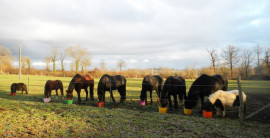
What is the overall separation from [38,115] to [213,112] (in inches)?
240

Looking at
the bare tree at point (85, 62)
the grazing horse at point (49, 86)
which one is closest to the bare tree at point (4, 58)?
the bare tree at point (85, 62)

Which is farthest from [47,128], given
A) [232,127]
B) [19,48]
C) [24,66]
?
[24,66]

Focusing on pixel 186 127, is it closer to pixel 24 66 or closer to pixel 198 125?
pixel 198 125

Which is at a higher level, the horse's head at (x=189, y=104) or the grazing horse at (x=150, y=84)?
the grazing horse at (x=150, y=84)

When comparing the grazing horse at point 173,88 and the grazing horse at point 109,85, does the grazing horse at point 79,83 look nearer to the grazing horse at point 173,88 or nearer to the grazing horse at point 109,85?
the grazing horse at point 109,85

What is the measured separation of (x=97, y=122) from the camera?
459 cm

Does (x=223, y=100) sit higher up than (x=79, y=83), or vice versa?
(x=79, y=83)

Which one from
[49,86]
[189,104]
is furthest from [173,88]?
[49,86]

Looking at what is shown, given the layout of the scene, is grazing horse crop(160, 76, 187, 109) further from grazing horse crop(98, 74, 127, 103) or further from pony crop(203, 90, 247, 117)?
grazing horse crop(98, 74, 127, 103)

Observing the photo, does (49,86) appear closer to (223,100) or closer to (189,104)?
(189,104)

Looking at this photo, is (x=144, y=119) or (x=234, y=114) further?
(x=234, y=114)

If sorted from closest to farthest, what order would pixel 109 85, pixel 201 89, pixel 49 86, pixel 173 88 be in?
pixel 201 89, pixel 173 88, pixel 109 85, pixel 49 86

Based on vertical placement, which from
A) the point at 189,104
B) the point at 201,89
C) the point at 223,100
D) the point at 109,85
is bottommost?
the point at 189,104

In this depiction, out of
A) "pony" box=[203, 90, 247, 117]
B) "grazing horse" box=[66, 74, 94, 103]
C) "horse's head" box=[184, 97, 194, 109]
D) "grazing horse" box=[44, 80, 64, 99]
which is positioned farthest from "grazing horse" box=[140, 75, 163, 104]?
"grazing horse" box=[44, 80, 64, 99]
